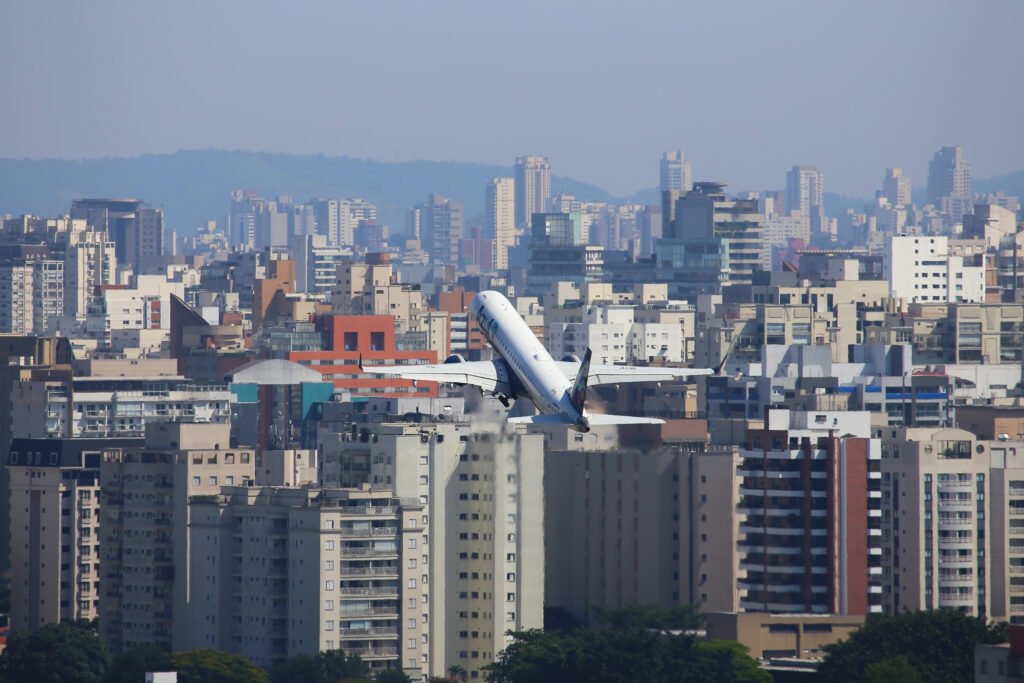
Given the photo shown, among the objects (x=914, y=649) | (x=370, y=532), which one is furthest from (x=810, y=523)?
(x=370, y=532)

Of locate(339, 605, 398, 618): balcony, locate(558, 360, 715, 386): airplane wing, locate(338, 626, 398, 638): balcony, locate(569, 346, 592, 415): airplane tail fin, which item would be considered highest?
locate(558, 360, 715, 386): airplane wing

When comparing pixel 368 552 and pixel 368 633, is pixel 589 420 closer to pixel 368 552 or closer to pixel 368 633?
pixel 368 633

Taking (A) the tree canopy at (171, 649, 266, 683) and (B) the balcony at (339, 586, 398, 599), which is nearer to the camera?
(A) the tree canopy at (171, 649, 266, 683)

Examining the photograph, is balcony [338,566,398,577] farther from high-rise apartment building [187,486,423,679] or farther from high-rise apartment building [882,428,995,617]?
high-rise apartment building [882,428,995,617]

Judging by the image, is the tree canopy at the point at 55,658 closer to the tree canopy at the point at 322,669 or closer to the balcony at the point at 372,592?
the tree canopy at the point at 322,669

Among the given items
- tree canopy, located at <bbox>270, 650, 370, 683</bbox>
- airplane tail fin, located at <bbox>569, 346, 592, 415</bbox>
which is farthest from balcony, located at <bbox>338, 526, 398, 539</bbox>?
airplane tail fin, located at <bbox>569, 346, 592, 415</bbox>

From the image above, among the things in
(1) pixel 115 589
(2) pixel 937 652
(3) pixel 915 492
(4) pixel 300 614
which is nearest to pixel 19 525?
(1) pixel 115 589

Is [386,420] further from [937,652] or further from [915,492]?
[937,652]
